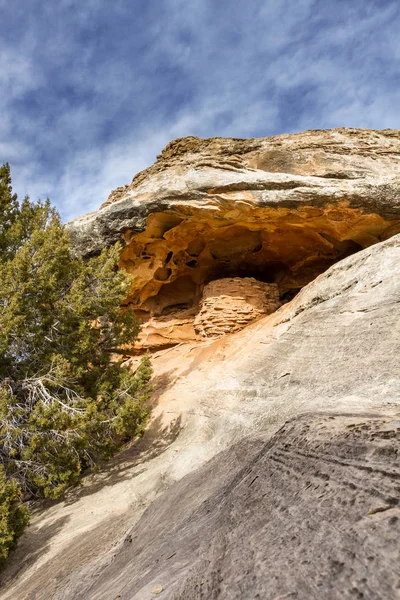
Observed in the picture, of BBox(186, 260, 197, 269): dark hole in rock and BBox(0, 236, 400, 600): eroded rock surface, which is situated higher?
BBox(186, 260, 197, 269): dark hole in rock

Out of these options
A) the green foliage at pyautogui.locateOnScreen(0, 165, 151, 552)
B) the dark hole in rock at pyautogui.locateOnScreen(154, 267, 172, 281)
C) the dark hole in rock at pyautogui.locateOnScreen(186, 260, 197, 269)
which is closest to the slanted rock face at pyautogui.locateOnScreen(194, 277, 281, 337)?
the dark hole in rock at pyautogui.locateOnScreen(186, 260, 197, 269)

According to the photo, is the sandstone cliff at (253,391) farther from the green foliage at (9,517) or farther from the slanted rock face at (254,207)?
the green foliage at (9,517)

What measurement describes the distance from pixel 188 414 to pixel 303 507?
6.26m

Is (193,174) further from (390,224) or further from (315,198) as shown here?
(390,224)

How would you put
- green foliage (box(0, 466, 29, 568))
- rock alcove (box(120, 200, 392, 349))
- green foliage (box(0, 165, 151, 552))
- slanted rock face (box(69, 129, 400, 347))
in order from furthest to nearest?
rock alcove (box(120, 200, 392, 349)), slanted rock face (box(69, 129, 400, 347)), green foliage (box(0, 165, 151, 552)), green foliage (box(0, 466, 29, 568))

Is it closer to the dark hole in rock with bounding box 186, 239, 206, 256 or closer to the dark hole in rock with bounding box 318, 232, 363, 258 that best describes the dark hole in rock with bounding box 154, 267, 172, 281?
the dark hole in rock with bounding box 186, 239, 206, 256

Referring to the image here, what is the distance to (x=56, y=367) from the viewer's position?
6.93 meters

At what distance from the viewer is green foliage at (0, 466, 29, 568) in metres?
5.40

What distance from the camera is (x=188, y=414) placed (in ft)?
26.4

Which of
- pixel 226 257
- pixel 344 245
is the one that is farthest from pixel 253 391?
pixel 226 257

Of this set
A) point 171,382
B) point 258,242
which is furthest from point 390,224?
point 171,382

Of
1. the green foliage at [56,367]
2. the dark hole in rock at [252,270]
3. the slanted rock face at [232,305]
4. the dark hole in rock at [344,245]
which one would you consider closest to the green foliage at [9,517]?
the green foliage at [56,367]

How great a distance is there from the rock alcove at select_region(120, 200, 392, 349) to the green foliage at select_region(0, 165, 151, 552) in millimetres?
2651

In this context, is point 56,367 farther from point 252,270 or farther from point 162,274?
point 252,270
